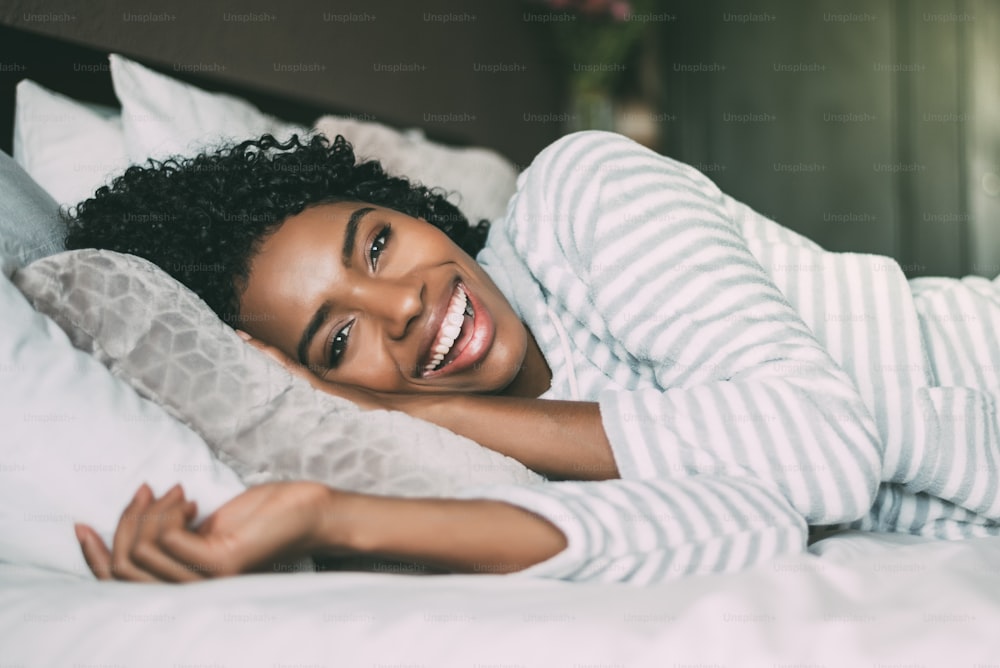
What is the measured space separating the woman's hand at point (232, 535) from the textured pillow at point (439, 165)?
1038 millimetres

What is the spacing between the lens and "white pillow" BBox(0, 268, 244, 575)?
0.76 meters

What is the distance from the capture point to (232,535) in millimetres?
671

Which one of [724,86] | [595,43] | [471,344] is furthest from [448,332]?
[724,86]

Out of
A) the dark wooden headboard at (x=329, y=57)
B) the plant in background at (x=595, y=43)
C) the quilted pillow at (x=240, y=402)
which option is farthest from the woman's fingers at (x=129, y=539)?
the plant in background at (x=595, y=43)

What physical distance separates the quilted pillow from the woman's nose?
0.54 ft

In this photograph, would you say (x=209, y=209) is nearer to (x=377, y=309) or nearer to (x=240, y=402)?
(x=377, y=309)

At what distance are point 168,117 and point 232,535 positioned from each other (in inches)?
38.0

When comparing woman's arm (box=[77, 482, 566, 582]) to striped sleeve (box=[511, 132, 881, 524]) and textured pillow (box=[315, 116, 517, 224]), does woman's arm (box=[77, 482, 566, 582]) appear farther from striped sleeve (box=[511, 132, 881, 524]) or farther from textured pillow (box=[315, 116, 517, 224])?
textured pillow (box=[315, 116, 517, 224])

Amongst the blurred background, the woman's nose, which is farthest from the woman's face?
the blurred background

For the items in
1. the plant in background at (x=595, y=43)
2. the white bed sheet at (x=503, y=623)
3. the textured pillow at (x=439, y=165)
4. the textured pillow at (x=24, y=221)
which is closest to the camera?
the white bed sheet at (x=503, y=623)

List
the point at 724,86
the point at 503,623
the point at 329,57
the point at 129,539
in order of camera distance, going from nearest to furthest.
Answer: the point at 503,623 → the point at 129,539 → the point at 329,57 → the point at 724,86

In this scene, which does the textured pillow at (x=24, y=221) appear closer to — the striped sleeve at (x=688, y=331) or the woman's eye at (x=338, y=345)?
the woman's eye at (x=338, y=345)

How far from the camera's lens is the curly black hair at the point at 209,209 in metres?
1.14

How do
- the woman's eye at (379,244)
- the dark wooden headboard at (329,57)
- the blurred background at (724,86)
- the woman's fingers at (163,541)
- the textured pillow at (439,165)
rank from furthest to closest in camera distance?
1. the blurred background at (724,86)
2. the textured pillow at (439,165)
3. the dark wooden headboard at (329,57)
4. the woman's eye at (379,244)
5. the woman's fingers at (163,541)
